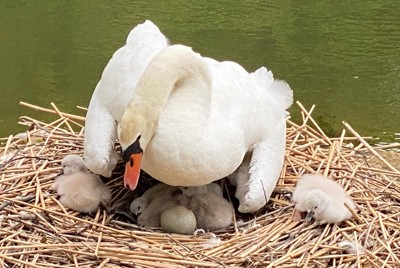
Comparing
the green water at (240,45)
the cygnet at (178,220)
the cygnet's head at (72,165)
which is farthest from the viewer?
the green water at (240,45)

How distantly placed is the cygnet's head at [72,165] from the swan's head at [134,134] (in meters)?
0.70

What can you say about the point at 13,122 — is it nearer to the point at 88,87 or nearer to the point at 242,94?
the point at 88,87

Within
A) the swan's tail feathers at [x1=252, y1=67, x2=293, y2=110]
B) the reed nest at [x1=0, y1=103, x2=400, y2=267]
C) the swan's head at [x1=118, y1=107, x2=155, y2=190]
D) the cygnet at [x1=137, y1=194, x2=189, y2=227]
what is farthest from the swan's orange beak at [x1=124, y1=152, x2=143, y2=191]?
the swan's tail feathers at [x1=252, y1=67, x2=293, y2=110]

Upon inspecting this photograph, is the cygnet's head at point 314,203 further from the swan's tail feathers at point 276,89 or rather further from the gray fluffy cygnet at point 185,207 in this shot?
the swan's tail feathers at point 276,89

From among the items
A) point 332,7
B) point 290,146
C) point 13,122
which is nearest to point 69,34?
point 13,122

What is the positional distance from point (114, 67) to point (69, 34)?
481cm

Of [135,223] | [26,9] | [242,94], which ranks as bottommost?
[26,9]

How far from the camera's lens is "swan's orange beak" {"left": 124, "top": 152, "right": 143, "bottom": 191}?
103 inches

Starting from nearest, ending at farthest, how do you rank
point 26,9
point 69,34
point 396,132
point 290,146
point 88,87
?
1. point 290,146
2. point 396,132
3. point 88,87
4. point 69,34
5. point 26,9

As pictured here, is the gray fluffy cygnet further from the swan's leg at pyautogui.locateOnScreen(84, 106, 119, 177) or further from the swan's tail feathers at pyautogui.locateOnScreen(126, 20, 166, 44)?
the swan's tail feathers at pyautogui.locateOnScreen(126, 20, 166, 44)

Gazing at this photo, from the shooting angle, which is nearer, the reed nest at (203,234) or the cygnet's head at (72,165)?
the reed nest at (203,234)

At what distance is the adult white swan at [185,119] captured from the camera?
2.65m

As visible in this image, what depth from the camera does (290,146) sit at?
3.69m

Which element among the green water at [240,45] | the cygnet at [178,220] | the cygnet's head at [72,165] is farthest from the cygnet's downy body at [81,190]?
the green water at [240,45]
